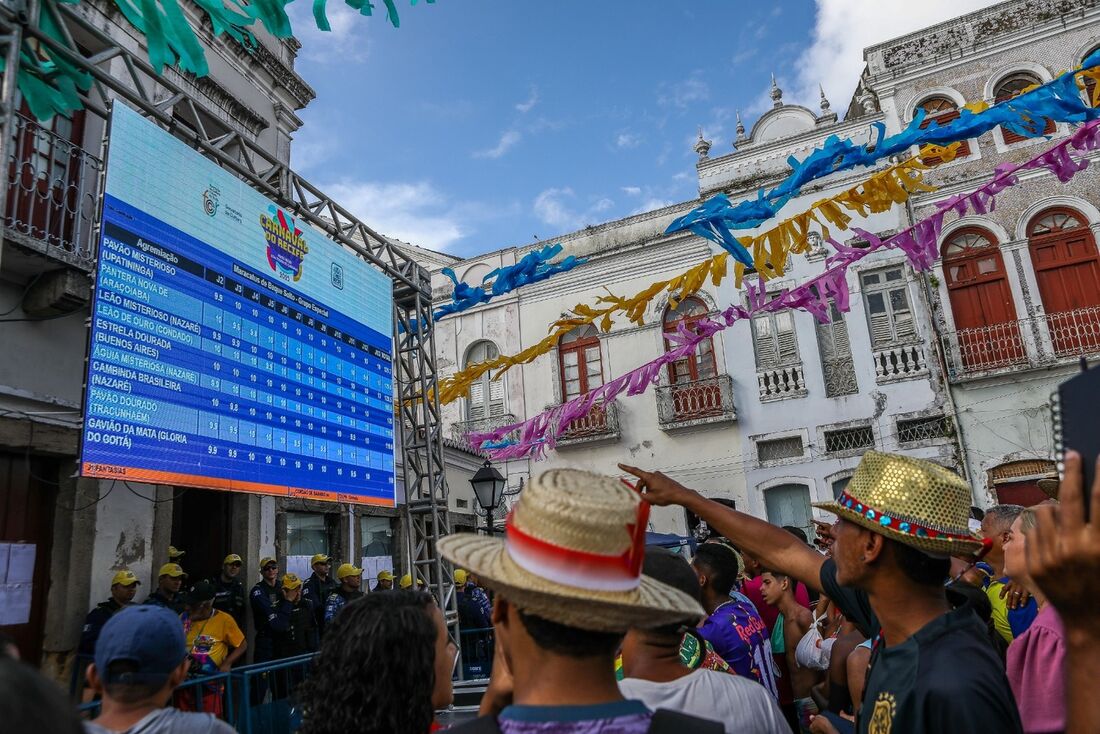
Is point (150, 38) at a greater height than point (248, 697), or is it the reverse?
Answer: point (150, 38)

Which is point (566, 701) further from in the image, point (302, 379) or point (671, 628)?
point (302, 379)

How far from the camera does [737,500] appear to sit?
50.1 ft

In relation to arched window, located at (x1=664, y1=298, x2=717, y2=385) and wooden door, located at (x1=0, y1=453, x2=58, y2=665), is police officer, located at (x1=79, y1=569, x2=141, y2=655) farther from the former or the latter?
arched window, located at (x1=664, y1=298, x2=717, y2=385)

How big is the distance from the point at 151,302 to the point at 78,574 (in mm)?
2551

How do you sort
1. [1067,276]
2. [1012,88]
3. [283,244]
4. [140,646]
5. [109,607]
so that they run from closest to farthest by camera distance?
[140,646]
[109,607]
[283,244]
[1067,276]
[1012,88]

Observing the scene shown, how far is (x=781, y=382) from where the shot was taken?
50.3 ft

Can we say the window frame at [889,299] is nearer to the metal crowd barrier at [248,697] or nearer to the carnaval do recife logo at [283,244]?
the carnaval do recife logo at [283,244]

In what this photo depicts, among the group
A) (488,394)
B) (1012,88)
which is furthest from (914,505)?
(1012,88)

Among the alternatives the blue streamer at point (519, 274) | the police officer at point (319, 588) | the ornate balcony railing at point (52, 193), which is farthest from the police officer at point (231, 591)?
the blue streamer at point (519, 274)

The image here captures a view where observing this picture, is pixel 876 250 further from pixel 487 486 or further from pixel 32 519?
pixel 32 519

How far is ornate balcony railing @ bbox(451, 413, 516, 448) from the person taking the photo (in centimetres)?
1761

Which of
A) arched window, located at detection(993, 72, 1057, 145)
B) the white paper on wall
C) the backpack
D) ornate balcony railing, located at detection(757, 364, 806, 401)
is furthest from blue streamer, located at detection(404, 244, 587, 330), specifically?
arched window, located at detection(993, 72, 1057, 145)

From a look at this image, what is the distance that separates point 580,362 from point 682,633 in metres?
15.3

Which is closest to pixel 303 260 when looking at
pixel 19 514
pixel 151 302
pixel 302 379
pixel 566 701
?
pixel 302 379
